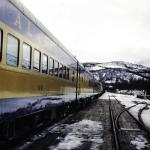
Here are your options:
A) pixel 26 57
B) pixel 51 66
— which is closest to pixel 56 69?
pixel 51 66

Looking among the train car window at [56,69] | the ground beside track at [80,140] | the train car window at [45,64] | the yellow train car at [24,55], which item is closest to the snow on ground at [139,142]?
the ground beside track at [80,140]

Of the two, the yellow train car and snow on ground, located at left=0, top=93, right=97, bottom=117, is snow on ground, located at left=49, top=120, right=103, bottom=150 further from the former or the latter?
the yellow train car

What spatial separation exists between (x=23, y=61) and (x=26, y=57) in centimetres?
35

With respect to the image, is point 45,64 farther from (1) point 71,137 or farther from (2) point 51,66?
(1) point 71,137


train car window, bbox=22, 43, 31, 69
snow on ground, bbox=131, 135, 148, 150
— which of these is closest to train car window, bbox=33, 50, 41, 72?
train car window, bbox=22, 43, 31, 69

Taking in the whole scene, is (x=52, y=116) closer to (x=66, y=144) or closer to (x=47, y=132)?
(x=47, y=132)

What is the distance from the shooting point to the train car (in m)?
7.91

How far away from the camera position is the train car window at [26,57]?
31.0 feet

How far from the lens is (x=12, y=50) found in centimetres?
848

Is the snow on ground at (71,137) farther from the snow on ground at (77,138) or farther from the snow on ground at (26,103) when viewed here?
the snow on ground at (26,103)

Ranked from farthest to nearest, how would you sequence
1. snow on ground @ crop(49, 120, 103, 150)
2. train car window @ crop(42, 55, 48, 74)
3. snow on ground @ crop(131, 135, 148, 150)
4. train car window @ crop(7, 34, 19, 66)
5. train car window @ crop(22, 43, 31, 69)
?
train car window @ crop(42, 55, 48, 74)
snow on ground @ crop(131, 135, 148, 150)
snow on ground @ crop(49, 120, 103, 150)
train car window @ crop(22, 43, 31, 69)
train car window @ crop(7, 34, 19, 66)

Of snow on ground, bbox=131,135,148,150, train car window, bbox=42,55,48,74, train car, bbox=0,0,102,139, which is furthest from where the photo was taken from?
train car window, bbox=42,55,48,74

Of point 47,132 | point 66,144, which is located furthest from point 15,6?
point 47,132

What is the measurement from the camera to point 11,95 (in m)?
8.32
